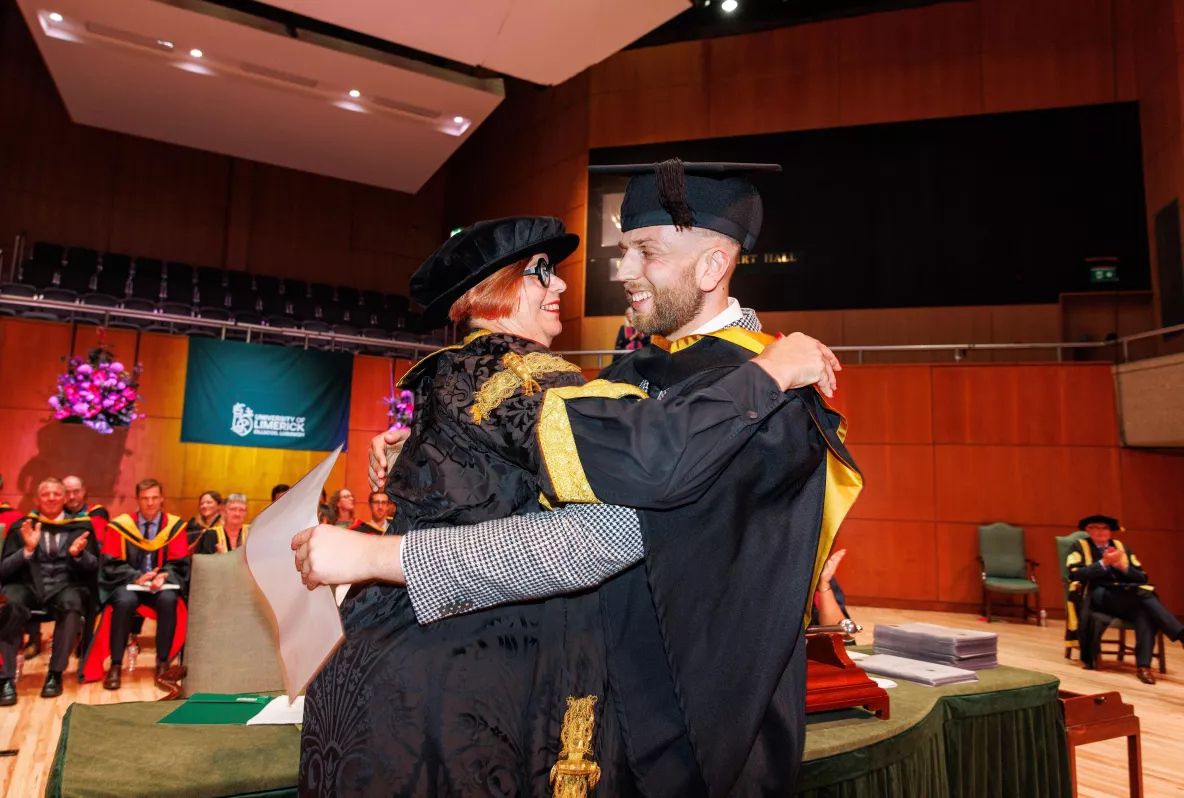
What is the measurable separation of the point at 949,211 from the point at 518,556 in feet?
34.2

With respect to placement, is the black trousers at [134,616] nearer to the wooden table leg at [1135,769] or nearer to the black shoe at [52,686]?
the black shoe at [52,686]

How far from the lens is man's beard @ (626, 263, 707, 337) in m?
1.16

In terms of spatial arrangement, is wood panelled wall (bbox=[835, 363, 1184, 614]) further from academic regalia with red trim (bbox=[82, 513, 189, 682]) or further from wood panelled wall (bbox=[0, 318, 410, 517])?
academic regalia with red trim (bbox=[82, 513, 189, 682])

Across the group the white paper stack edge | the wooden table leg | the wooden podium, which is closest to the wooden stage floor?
the wooden table leg

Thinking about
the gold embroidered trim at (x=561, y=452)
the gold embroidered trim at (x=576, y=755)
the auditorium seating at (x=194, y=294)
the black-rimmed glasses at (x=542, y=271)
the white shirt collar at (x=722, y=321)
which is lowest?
the gold embroidered trim at (x=576, y=755)

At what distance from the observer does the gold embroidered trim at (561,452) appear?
2.92ft

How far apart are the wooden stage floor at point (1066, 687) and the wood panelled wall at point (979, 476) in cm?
99

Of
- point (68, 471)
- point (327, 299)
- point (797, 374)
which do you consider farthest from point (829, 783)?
point (327, 299)

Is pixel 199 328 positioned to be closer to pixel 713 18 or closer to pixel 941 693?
pixel 713 18

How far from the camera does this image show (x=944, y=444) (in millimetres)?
8789

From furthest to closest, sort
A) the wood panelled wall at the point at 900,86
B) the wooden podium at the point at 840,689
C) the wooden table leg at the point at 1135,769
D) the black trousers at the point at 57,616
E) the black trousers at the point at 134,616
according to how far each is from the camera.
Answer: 1. the wood panelled wall at the point at 900,86
2. the black trousers at the point at 134,616
3. the black trousers at the point at 57,616
4. the wooden table leg at the point at 1135,769
5. the wooden podium at the point at 840,689

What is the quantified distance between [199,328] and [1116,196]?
11.3m

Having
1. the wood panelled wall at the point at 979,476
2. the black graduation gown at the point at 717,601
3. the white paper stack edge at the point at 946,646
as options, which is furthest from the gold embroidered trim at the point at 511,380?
the wood panelled wall at the point at 979,476

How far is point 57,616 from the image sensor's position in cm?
525
